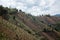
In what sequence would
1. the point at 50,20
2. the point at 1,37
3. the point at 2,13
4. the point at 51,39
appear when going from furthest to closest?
the point at 50,20
the point at 51,39
the point at 2,13
the point at 1,37

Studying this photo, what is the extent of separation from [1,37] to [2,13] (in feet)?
58.6

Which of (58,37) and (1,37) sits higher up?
(1,37)

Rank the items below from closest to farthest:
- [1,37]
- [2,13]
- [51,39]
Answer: [1,37]
[2,13]
[51,39]

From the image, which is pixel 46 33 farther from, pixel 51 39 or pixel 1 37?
pixel 1 37

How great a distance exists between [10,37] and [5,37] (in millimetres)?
885

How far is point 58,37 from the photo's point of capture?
178ft

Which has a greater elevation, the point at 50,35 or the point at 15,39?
the point at 15,39

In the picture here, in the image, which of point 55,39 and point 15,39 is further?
point 55,39

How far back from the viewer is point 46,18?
341 ft

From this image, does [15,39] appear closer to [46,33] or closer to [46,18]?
[46,33]

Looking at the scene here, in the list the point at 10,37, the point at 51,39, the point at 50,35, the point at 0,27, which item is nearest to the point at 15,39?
the point at 10,37

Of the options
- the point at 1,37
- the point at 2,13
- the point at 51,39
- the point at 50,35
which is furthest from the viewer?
the point at 50,35

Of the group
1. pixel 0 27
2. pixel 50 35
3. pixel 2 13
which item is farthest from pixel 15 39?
pixel 50 35

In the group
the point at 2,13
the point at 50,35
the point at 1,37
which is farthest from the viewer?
the point at 50,35
